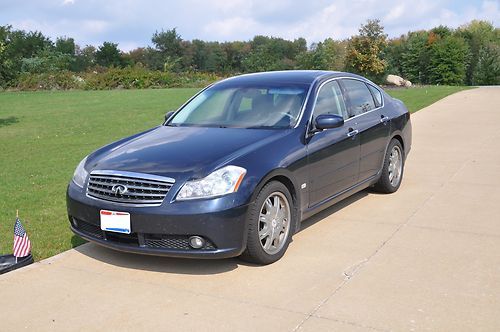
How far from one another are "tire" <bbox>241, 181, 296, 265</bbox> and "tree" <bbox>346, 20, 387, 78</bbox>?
29372 mm

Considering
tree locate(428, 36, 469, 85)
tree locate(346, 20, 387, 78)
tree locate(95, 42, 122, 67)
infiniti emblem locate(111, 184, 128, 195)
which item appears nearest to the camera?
infiniti emblem locate(111, 184, 128, 195)

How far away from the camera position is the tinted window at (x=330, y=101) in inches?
229

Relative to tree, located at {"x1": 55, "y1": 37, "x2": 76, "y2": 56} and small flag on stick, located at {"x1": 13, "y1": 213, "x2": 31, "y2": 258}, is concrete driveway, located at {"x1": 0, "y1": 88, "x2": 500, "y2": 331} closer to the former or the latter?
small flag on stick, located at {"x1": 13, "y1": 213, "x2": 31, "y2": 258}

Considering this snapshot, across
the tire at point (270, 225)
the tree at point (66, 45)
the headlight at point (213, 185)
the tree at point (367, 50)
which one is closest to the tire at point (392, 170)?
the tire at point (270, 225)

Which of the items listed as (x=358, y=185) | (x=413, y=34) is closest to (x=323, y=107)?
(x=358, y=185)

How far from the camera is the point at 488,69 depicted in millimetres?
50844

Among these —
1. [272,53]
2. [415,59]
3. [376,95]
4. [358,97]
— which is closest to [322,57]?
[415,59]

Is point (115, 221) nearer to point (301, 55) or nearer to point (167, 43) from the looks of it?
point (301, 55)

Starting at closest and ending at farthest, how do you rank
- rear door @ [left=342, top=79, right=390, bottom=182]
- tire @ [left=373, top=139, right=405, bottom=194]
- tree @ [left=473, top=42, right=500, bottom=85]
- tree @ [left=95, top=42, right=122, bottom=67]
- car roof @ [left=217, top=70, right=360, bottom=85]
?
1. car roof @ [left=217, top=70, right=360, bottom=85]
2. rear door @ [left=342, top=79, right=390, bottom=182]
3. tire @ [left=373, top=139, right=405, bottom=194]
4. tree @ [left=473, top=42, right=500, bottom=85]
5. tree @ [left=95, top=42, right=122, bottom=67]

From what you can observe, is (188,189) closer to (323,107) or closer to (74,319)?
(74,319)

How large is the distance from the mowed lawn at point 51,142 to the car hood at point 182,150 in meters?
1.09

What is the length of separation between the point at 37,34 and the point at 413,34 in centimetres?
4014

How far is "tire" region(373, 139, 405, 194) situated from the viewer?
7027 millimetres

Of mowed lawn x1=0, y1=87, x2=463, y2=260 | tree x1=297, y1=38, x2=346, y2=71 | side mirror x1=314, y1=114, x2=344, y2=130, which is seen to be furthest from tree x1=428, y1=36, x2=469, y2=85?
side mirror x1=314, y1=114, x2=344, y2=130
